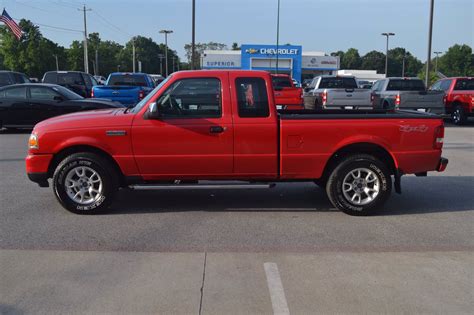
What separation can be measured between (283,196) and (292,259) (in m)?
2.75

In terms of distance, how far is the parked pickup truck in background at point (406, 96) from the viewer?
55.9ft

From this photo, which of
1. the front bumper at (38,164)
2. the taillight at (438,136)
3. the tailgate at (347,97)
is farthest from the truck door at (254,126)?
the tailgate at (347,97)

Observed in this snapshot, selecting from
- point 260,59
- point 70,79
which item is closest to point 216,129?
point 70,79

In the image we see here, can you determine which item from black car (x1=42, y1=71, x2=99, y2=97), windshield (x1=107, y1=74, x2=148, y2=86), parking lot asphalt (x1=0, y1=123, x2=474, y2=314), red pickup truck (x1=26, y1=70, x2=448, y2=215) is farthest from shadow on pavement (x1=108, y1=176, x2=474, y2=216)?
black car (x1=42, y1=71, x2=99, y2=97)

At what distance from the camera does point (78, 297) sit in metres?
3.91

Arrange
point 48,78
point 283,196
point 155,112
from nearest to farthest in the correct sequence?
1. point 155,112
2. point 283,196
3. point 48,78

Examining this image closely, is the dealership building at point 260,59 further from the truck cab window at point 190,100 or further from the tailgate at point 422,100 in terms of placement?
the truck cab window at point 190,100

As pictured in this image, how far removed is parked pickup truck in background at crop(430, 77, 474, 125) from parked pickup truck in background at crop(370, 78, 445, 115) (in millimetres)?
1291

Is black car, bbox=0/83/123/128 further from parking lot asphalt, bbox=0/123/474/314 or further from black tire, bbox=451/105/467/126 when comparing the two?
black tire, bbox=451/105/467/126

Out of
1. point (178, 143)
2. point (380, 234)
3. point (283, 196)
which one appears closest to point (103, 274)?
point (178, 143)

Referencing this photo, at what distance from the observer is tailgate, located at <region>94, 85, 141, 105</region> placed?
17656 mm

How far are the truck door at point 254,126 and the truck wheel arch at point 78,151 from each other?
163 centimetres

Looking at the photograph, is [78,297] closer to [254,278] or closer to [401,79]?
[254,278]

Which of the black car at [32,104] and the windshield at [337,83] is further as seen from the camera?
the windshield at [337,83]
